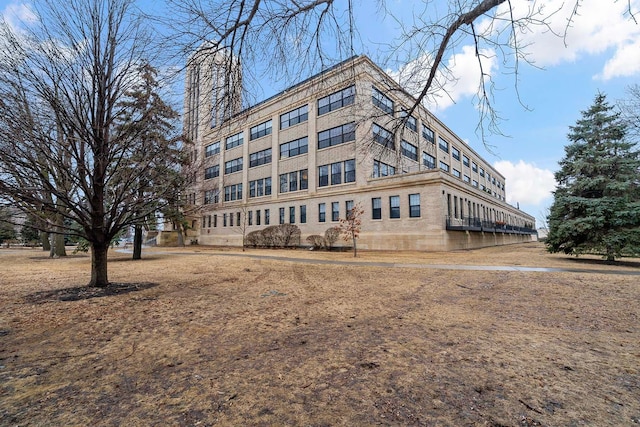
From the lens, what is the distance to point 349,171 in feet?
97.4

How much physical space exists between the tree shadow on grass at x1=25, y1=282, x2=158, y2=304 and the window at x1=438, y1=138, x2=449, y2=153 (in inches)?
1658

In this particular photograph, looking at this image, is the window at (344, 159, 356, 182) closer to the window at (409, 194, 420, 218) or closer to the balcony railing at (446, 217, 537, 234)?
the window at (409, 194, 420, 218)

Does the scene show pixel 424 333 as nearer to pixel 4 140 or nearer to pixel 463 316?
pixel 463 316

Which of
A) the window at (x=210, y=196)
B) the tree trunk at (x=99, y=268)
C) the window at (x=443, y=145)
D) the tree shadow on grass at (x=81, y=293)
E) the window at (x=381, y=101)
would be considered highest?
the window at (x=443, y=145)

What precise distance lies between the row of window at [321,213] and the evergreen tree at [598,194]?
10215 mm

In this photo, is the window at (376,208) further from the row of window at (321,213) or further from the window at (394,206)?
the window at (394,206)

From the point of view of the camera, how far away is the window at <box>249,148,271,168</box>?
37.1 metres

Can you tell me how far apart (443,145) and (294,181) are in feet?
79.1

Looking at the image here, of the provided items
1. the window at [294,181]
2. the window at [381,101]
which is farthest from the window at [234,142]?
the window at [381,101]

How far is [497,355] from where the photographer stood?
138 inches

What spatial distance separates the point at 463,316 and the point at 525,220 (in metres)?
77.7

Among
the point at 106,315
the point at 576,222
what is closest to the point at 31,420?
the point at 106,315

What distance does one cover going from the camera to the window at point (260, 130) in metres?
37.2

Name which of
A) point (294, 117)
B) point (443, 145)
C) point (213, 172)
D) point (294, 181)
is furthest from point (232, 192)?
point (443, 145)
